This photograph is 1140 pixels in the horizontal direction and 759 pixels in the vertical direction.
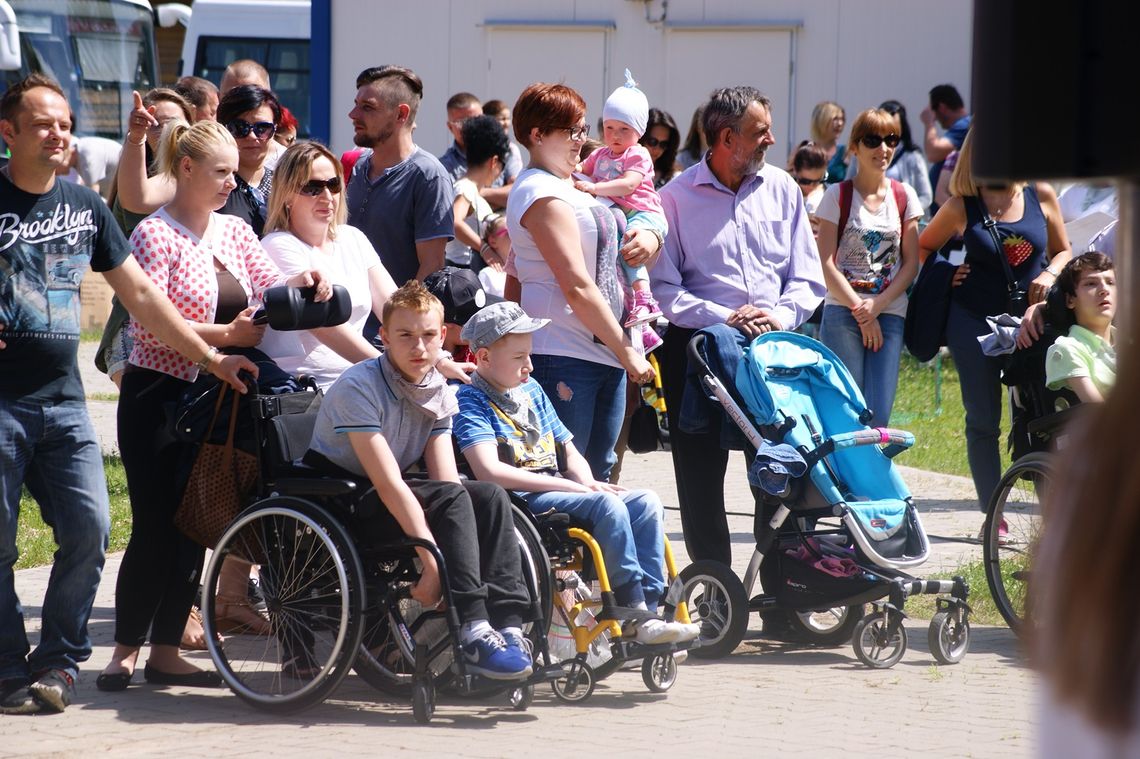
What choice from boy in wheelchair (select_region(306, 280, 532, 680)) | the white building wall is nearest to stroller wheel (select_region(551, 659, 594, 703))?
boy in wheelchair (select_region(306, 280, 532, 680))

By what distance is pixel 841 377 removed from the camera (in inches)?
229

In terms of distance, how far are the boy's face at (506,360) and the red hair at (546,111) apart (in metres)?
0.85

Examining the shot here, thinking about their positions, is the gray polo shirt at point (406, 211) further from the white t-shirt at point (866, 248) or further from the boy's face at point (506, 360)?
the white t-shirt at point (866, 248)

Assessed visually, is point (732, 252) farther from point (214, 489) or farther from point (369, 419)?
point (214, 489)

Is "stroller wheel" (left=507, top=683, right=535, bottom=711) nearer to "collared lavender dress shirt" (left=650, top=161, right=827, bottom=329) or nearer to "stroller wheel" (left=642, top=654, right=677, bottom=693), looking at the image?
"stroller wheel" (left=642, top=654, right=677, bottom=693)

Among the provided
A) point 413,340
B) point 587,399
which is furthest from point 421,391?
point 587,399

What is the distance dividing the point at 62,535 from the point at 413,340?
4.25 feet

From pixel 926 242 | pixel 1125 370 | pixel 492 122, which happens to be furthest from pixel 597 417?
pixel 1125 370

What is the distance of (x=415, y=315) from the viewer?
4848mm

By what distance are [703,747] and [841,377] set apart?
6.17ft

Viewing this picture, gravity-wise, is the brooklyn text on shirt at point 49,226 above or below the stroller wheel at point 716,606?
above

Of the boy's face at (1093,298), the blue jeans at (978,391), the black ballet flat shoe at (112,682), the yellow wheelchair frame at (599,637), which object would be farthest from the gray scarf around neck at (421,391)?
the blue jeans at (978,391)

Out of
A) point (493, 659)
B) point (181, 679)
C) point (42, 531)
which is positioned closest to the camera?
point (493, 659)

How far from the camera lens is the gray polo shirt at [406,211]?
6289mm
